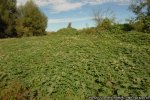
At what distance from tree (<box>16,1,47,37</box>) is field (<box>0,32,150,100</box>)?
3378 cm

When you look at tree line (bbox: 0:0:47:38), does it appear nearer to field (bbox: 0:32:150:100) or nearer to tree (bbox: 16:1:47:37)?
tree (bbox: 16:1:47:37)

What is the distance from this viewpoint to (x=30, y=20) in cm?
5294

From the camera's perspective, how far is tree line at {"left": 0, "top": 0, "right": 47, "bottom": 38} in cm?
5062

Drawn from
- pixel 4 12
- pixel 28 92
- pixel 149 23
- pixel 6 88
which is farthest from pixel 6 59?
pixel 4 12

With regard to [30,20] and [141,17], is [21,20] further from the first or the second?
[141,17]

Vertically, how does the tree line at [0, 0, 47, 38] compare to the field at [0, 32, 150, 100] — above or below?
above

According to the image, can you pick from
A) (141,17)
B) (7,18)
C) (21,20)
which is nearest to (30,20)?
(21,20)

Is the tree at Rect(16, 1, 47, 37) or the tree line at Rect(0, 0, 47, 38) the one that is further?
the tree at Rect(16, 1, 47, 37)

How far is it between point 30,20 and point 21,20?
5.87ft

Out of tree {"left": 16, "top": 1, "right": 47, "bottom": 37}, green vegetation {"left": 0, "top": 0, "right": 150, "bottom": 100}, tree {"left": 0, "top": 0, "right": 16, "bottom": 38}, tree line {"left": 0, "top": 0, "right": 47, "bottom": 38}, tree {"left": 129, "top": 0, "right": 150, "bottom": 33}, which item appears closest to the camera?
green vegetation {"left": 0, "top": 0, "right": 150, "bottom": 100}

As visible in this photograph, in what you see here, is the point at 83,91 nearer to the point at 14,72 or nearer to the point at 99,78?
the point at 99,78

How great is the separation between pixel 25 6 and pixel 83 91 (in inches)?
1791

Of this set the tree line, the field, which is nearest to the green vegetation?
the field

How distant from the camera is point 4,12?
51.3 meters
